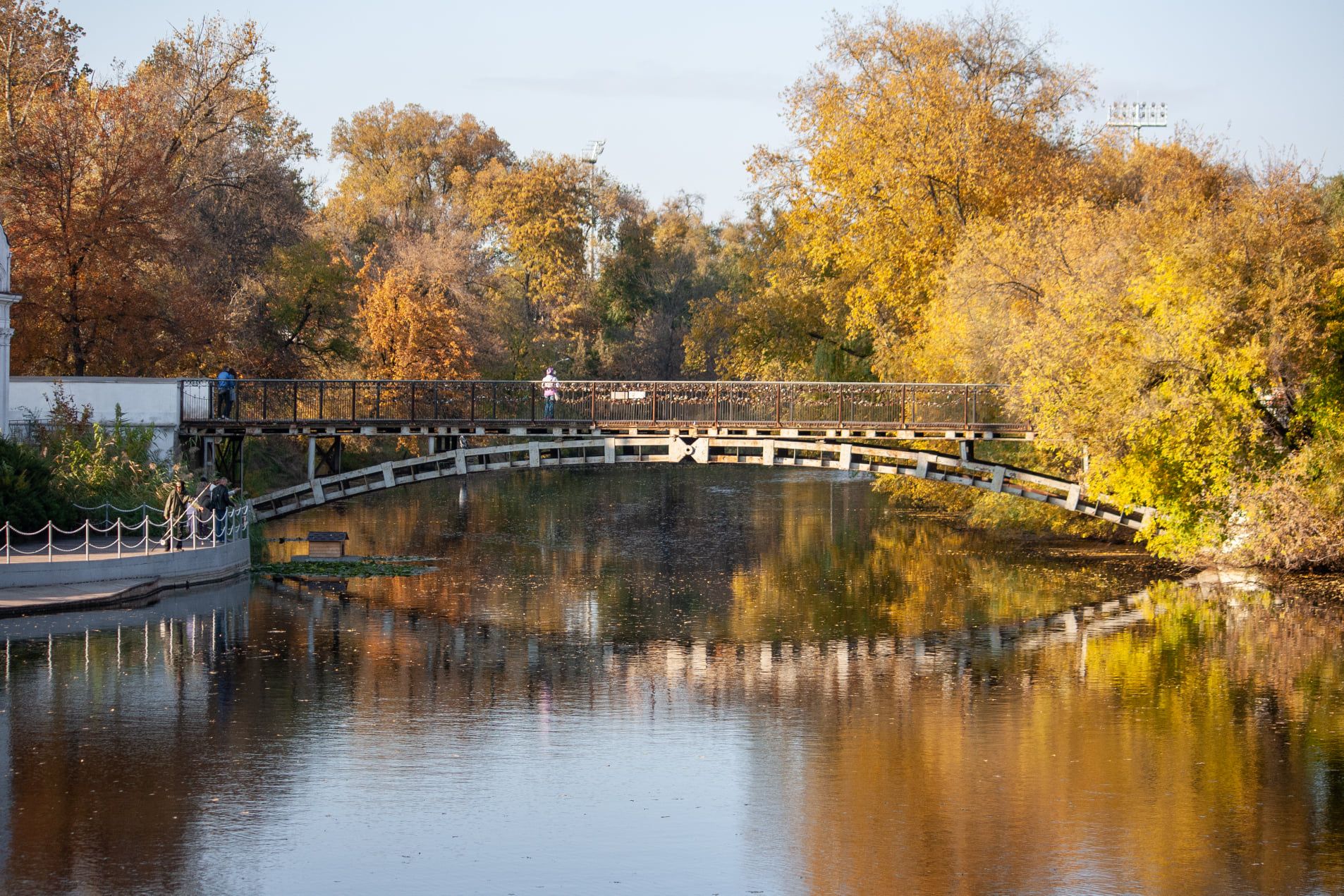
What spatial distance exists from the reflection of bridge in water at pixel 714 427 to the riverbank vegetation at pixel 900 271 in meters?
1.63

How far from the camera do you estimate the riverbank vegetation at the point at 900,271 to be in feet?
121

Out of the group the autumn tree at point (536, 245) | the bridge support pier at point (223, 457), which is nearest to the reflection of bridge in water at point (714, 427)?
the bridge support pier at point (223, 457)

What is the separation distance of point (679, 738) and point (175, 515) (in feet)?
62.1

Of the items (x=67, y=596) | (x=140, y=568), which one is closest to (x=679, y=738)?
(x=67, y=596)

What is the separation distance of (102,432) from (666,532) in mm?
20062

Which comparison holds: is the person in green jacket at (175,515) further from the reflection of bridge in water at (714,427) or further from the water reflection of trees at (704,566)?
the reflection of bridge in water at (714,427)

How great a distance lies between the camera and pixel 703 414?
4291 centimetres

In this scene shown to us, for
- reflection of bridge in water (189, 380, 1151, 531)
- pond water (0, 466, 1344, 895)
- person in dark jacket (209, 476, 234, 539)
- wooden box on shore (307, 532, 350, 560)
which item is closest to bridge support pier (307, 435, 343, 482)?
reflection of bridge in water (189, 380, 1151, 531)

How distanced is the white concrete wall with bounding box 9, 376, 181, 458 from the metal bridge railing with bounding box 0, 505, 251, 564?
15.2 ft

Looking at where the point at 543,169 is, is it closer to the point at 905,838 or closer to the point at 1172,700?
the point at 1172,700

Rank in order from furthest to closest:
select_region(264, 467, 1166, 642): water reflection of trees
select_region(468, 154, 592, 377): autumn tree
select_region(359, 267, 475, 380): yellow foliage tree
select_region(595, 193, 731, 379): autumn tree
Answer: select_region(595, 193, 731, 379): autumn tree → select_region(468, 154, 592, 377): autumn tree → select_region(359, 267, 475, 380): yellow foliage tree → select_region(264, 467, 1166, 642): water reflection of trees

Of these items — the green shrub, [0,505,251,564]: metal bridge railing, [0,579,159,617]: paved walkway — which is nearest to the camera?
[0,579,159,617]: paved walkway

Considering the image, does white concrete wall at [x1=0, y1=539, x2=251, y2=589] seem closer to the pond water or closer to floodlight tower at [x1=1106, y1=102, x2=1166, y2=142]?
the pond water

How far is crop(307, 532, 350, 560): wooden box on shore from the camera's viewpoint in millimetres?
41281
